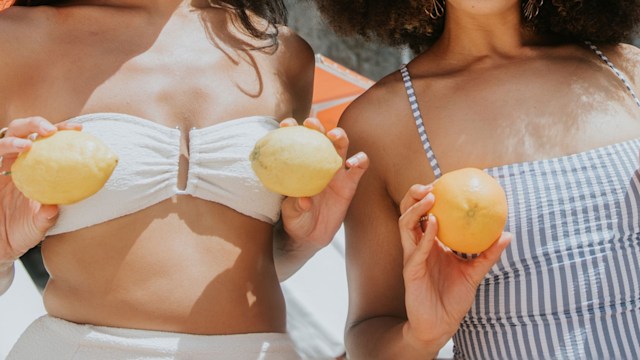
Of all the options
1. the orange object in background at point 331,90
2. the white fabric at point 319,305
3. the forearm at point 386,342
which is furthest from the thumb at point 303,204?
the orange object in background at point 331,90

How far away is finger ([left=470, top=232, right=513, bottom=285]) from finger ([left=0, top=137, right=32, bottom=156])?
86 cm

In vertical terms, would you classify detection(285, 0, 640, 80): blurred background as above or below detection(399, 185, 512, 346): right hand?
below

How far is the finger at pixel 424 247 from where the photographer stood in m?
1.52

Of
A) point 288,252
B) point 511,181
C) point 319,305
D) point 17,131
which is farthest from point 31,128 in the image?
point 319,305

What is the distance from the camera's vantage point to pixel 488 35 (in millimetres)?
2006

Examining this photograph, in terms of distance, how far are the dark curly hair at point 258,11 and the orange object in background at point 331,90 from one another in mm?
1327

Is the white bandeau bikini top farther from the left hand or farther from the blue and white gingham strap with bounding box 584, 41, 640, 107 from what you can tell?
the blue and white gingham strap with bounding box 584, 41, 640, 107

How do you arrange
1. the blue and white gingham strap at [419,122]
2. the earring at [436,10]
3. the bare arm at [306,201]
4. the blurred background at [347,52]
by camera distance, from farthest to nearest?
the blurred background at [347,52]
the earring at [436,10]
the blue and white gingham strap at [419,122]
the bare arm at [306,201]

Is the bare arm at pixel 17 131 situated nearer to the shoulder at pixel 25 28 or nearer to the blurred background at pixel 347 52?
the shoulder at pixel 25 28

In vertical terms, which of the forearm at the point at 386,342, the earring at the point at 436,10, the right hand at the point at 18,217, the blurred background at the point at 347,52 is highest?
the earring at the point at 436,10

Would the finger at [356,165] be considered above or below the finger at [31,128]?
below

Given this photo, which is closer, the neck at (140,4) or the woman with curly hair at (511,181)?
the woman with curly hair at (511,181)

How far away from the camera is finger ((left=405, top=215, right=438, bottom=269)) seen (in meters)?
1.52

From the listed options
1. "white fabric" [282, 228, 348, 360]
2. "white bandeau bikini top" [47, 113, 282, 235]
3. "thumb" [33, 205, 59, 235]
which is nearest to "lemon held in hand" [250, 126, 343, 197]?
"white bandeau bikini top" [47, 113, 282, 235]
